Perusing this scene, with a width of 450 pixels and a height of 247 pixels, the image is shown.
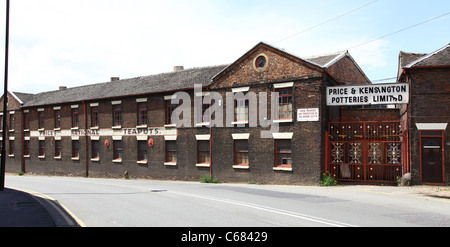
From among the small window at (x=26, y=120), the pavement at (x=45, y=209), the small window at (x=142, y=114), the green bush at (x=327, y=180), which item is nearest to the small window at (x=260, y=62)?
the green bush at (x=327, y=180)

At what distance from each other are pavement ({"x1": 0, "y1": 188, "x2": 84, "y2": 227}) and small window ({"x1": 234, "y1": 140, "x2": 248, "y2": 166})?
1138cm

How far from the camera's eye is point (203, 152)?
80.6 ft

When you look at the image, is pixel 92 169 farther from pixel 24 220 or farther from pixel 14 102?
pixel 24 220

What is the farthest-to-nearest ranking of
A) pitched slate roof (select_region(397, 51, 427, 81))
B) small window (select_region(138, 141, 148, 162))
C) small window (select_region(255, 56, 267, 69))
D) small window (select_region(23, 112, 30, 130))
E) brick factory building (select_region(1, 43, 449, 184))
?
small window (select_region(23, 112, 30, 130))
small window (select_region(138, 141, 148, 162))
small window (select_region(255, 56, 267, 69))
brick factory building (select_region(1, 43, 449, 184))
pitched slate roof (select_region(397, 51, 427, 81))

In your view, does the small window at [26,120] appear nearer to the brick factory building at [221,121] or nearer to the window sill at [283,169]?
the brick factory building at [221,121]

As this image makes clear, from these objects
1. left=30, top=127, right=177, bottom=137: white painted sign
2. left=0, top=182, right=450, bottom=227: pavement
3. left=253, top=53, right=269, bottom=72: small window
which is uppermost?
left=253, top=53, right=269, bottom=72: small window

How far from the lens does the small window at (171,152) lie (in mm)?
26141

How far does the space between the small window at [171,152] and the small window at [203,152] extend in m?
2.23

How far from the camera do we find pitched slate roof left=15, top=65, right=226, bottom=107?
26058 millimetres

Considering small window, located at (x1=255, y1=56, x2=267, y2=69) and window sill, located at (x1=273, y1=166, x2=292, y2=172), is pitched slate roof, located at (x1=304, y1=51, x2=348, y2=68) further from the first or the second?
window sill, located at (x1=273, y1=166, x2=292, y2=172)

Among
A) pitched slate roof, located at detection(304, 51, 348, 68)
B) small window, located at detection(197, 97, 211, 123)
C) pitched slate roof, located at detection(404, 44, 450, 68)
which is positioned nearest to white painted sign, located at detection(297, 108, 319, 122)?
pitched slate roof, located at detection(304, 51, 348, 68)

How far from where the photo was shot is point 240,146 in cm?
2259

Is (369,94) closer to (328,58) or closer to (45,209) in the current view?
(328,58)

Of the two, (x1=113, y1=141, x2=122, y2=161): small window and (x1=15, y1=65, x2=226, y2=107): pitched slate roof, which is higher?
(x1=15, y1=65, x2=226, y2=107): pitched slate roof
